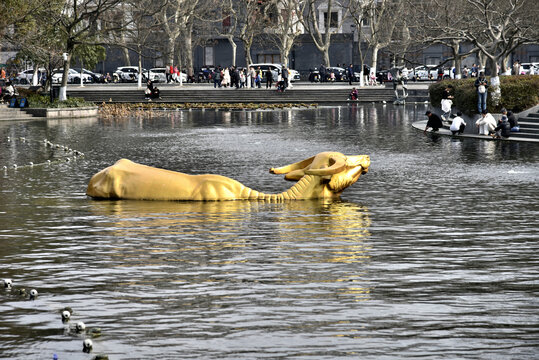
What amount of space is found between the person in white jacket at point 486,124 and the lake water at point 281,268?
28.5 feet

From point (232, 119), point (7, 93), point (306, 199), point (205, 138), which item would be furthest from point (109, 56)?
point (306, 199)

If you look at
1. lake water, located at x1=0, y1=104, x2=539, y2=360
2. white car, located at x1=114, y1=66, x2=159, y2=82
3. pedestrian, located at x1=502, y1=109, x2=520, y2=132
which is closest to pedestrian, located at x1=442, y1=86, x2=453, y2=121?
pedestrian, located at x1=502, y1=109, x2=520, y2=132

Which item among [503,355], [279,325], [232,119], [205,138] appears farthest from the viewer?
[232,119]

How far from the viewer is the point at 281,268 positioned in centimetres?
1016

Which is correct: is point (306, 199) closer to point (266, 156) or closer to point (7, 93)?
point (266, 156)

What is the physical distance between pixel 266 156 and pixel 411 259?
41.3 feet

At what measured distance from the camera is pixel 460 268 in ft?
33.2

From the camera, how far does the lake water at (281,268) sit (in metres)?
7.50

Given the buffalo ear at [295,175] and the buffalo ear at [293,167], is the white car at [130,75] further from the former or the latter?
the buffalo ear at [295,175]

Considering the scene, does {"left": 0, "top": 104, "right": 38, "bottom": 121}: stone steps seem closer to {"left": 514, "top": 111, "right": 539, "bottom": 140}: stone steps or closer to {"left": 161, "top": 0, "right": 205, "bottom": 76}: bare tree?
{"left": 161, "top": 0, "right": 205, "bottom": 76}: bare tree

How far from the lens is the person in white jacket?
2916 cm

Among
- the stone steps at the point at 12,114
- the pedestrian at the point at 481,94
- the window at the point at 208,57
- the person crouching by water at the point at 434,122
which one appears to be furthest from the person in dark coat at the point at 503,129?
the window at the point at 208,57

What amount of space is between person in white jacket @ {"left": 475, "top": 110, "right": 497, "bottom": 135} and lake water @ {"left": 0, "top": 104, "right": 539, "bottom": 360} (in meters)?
8.70

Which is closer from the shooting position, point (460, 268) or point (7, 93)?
point (460, 268)
